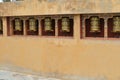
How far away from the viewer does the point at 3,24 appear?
29.5 ft

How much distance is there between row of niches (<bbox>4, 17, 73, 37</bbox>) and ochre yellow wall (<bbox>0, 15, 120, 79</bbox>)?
0.23 m

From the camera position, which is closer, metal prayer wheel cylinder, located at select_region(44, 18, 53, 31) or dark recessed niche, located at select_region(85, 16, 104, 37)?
dark recessed niche, located at select_region(85, 16, 104, 37)

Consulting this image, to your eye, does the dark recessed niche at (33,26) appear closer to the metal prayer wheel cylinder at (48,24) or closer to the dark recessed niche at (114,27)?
the metal prayer wheel cylinder at (48,24)

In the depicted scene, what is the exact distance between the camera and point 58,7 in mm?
7367

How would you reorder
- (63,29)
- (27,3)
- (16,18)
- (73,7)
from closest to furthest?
(73,7)
(63,29)
(27,3)
(16,18)

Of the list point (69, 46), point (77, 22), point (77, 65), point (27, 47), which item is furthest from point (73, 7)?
point (27, 47)

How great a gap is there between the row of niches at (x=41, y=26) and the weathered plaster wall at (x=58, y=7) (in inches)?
10.9

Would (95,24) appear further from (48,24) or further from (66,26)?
(48,24)

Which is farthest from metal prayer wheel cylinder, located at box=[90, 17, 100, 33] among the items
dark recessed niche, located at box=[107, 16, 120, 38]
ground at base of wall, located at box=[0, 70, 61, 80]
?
ground at base of wall, located at box=[0, 70, 61, 80]

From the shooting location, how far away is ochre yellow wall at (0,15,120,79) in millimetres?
6520

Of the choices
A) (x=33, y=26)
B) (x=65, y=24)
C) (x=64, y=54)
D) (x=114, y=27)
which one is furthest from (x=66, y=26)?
(x=114, y=27)

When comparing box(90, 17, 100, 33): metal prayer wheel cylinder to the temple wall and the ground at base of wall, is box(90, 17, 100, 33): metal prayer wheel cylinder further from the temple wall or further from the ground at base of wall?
the ground at base of wall

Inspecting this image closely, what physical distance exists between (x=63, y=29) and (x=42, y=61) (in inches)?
46.0

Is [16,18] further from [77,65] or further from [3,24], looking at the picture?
[77,65]
